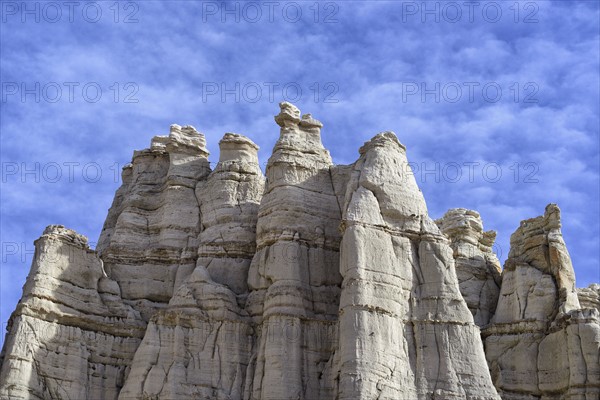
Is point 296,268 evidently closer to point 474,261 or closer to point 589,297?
point 474,261

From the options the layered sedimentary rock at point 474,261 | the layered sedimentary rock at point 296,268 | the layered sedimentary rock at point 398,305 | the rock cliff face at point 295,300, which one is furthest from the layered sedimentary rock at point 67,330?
the layered sedimentary rock at point 474,261

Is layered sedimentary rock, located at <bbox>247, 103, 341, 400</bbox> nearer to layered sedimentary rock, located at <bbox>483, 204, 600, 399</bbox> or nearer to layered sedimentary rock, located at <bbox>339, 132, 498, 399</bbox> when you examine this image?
layered sedimentary rock, located at <bbox>339, 132, 498, 399</bbox>

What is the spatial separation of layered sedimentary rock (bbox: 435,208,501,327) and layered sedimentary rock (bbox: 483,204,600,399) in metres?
1.19

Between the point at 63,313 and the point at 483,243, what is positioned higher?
the point at 483,243

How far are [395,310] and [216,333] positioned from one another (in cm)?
654

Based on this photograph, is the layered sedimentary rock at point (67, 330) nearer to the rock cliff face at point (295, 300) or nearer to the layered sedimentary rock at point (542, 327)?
the rock cliff face at point (295, 300)

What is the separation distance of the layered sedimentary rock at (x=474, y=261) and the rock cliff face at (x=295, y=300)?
0.10 m

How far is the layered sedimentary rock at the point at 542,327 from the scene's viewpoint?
161 ft

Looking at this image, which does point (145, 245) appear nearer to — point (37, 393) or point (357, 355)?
point (37, 393)

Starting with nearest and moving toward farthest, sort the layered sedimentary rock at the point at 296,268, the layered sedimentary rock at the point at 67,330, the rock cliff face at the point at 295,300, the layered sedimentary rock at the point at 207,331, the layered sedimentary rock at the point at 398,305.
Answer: the layered sedimentary rock at the point at 398,305 → the rock cliff face at the point at 295,300 → the layered sedimentary rock at the point at 296,268 → the layered sedimentary rock at the point at 67,330 → the layered sedimentary rock at the point at 207,331

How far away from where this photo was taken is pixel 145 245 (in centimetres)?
5447

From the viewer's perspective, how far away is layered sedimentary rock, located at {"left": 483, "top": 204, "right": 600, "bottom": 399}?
161 feet

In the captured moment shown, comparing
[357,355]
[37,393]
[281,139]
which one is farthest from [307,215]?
[37,393]

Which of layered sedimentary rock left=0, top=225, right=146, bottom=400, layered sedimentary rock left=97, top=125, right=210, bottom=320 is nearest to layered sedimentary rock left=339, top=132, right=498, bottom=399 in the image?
layered sedimentary rock left=97, top=125, right=210, bottom=320
